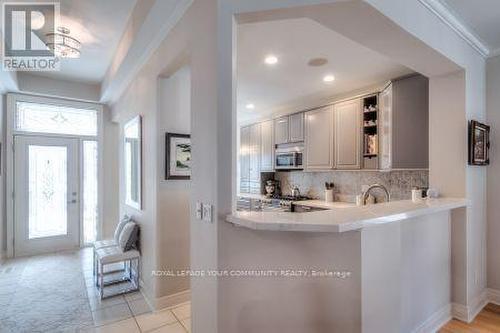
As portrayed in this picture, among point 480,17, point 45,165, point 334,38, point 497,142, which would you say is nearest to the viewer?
point 480,17

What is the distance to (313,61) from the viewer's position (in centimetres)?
296

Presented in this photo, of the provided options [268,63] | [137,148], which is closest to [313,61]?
[268,63]

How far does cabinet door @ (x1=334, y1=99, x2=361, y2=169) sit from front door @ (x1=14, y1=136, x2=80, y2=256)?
461 cm

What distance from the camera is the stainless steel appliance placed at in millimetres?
4662

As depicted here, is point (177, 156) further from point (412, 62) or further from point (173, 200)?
point (412, 62)

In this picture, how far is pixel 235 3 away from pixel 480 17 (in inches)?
85.2

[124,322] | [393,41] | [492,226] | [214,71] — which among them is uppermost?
[393,41]

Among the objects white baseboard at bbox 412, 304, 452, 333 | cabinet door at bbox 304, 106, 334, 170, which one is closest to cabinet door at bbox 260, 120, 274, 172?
cabinet door at bbox 304, 106, 334, 170

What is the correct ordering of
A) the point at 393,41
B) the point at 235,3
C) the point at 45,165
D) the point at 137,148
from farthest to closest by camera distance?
the point at 45,165
the point at 137,148
the point at 393,41
the point at 235,3

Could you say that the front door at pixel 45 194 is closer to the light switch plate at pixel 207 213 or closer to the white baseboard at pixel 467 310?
the light switch plate at pixel 207 213

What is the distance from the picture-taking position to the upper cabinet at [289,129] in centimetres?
460

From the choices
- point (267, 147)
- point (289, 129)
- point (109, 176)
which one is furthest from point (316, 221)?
point (109, 176)

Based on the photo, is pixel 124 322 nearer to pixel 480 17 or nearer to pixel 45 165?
pixel 45 165

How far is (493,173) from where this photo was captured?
2.82m
